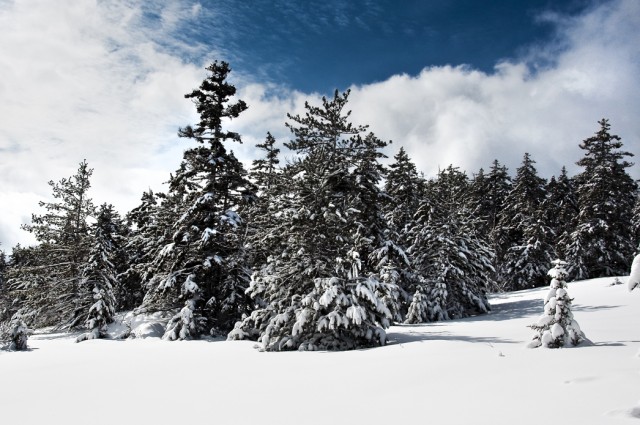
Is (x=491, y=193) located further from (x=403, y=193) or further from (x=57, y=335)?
(x=57, y=335)

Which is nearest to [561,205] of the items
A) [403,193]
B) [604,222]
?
[604,222]

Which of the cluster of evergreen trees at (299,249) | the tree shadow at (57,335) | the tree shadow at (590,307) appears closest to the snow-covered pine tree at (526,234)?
the cluster of evergreen trees at (299,249)

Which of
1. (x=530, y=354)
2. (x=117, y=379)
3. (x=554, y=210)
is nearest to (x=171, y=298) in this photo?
(x=117, y=379)

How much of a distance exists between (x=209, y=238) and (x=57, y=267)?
1799 cm

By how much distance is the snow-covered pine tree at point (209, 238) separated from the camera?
18875mm

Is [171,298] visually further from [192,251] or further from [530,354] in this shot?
[530,354]

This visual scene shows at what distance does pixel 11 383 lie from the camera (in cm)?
860

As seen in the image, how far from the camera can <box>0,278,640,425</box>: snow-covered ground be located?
496 centimetres

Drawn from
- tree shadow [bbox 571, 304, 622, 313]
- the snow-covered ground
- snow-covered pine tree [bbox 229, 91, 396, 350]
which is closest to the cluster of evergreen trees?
snow-covered pine tree [bbox 229, 91, 396, 350]

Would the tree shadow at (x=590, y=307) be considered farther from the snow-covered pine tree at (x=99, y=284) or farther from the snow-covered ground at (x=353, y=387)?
the snow-covered pine tree at (x=99, y=284)

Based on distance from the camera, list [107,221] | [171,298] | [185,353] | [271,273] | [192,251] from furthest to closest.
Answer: [107,221] < [171,298] < [192,251] < [271,273] < [185,353]

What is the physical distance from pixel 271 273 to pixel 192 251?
20.4ft

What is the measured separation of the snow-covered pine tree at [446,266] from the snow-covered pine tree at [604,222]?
1213cm

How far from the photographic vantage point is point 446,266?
82.3 feet
